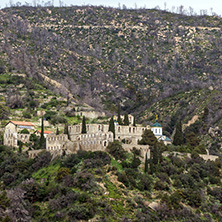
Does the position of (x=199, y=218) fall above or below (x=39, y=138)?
below

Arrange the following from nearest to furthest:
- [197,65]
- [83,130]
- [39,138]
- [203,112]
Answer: [83,130], [39,138], [203,112], [197,65]

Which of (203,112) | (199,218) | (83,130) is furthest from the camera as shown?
(203,112)

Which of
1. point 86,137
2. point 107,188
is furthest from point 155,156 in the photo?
point 107,188

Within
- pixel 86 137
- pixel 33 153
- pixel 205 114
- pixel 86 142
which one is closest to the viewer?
pixel 86 142

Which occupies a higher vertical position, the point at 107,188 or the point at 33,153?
the point at 33,153

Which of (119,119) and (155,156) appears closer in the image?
(155,156)

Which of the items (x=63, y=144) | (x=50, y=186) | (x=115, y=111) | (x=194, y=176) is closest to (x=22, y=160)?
(x=63, y=144)

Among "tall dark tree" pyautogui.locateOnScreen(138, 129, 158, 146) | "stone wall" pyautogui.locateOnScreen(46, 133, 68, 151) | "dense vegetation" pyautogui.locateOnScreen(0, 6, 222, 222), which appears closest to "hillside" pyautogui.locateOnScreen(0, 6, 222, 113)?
"dense vegetation" pyautogui.locateOnScreen(0, 6, 222, 222)

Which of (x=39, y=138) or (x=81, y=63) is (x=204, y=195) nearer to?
(x=39, y=138)

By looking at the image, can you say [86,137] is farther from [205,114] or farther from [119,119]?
[205,114]
